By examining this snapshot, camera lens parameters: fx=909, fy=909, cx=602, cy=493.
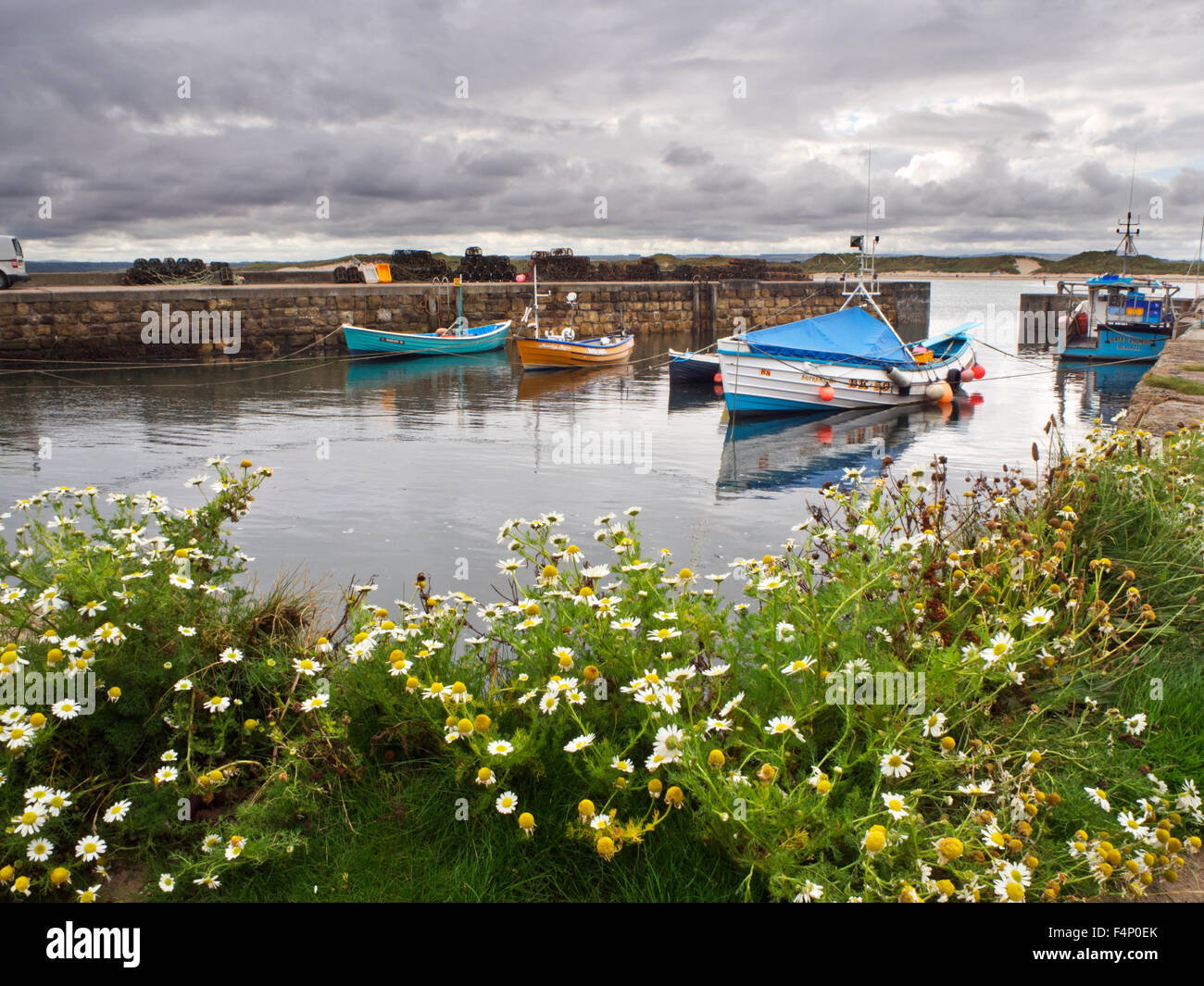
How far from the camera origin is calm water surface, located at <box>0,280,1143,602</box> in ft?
29.3

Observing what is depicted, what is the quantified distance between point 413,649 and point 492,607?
39cm

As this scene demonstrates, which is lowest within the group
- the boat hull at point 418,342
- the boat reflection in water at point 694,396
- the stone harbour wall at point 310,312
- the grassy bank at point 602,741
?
the grassy bank at point 602,741

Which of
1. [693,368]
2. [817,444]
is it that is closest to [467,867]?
[817,444]

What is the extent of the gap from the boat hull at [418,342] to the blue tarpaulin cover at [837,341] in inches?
549

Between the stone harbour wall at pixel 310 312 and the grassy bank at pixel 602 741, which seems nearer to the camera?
the grassy bank at pixel 602 741

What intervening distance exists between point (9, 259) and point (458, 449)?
73.3ft

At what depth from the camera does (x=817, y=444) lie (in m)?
15.9

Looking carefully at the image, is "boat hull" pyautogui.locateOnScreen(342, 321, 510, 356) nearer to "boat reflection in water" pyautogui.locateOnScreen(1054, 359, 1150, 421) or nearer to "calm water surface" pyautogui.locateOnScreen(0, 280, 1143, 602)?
"calm water surface" pyautogui.locateOnScreen(0, 280, 1143, 602)

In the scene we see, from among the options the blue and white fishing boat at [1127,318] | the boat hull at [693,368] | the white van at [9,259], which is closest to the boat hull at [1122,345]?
the blue and white fishing boat at [1127,318]

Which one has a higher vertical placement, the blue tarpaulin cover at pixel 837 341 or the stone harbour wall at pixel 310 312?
the stone harbour wall at pixel 310 312

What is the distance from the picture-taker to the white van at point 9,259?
2803 cm

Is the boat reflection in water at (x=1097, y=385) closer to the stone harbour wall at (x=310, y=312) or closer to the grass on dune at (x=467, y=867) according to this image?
the stone harbour wall at (x=310, y=312)

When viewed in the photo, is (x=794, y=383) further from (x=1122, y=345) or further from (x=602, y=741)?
(x=602, y=741)
